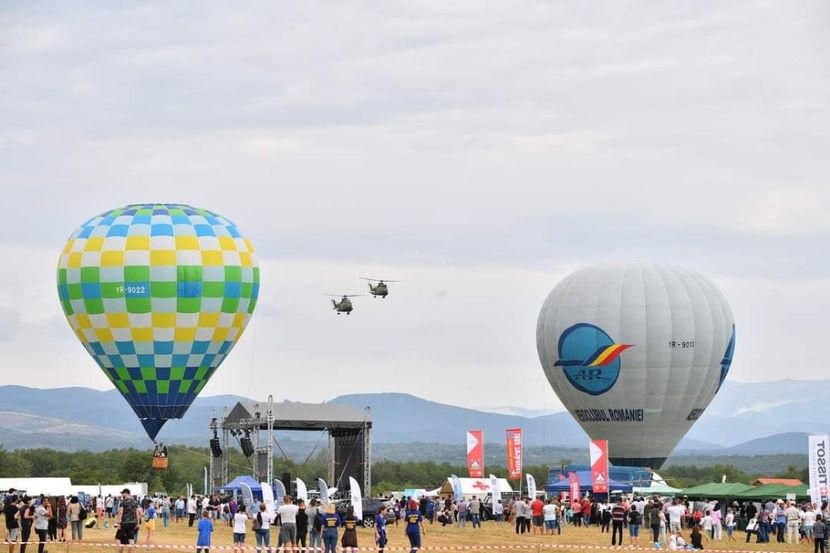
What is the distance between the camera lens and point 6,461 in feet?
437

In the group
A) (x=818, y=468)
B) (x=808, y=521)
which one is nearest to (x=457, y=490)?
(x=818, y=468)

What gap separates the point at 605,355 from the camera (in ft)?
221

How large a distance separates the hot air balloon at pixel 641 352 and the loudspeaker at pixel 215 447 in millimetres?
16230

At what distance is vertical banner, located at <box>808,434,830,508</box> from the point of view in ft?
138

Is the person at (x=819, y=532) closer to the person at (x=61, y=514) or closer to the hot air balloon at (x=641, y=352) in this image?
the person at (x=61, y=514)

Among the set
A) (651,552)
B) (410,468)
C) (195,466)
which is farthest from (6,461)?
(651,552)

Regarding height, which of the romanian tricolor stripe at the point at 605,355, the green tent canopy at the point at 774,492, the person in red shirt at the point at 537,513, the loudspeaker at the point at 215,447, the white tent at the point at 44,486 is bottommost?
the person in red shirt at the point at 537,513

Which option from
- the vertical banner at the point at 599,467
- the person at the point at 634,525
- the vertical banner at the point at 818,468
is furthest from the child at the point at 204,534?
the vertical banner at the point at 599,467

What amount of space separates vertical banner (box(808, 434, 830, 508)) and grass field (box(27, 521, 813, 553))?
218 cm

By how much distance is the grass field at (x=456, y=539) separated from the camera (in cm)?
3759

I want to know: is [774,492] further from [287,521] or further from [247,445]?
[287,521]

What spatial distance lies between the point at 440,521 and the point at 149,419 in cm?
1133

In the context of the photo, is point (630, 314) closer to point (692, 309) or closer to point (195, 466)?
point (692, 309)

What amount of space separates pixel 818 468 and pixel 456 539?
34.7 feet
